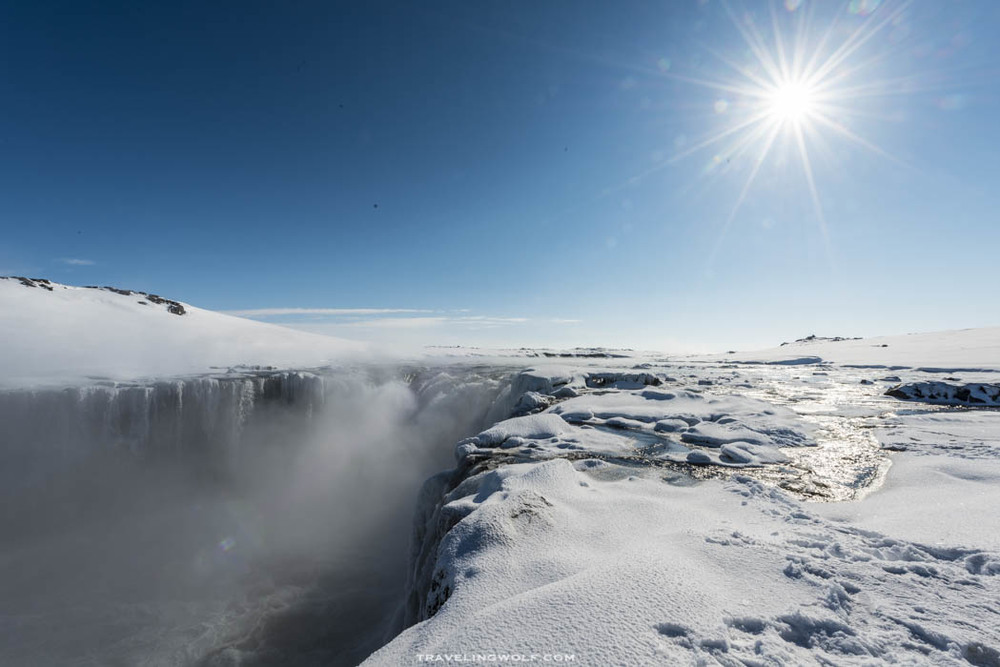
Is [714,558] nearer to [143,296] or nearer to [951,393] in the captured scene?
[951,393]

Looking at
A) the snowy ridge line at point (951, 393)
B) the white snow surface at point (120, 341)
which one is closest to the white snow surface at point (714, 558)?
the snowy ridge line at point (951, 393)

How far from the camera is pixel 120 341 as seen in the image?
22.5 metres

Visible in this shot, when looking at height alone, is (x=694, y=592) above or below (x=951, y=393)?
below

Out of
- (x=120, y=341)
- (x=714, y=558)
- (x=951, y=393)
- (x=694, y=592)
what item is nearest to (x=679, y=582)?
(x=694, y=592)

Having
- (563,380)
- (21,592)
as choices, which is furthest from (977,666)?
(21,592)

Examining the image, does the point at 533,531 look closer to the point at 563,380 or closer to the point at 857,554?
the point at 857,554

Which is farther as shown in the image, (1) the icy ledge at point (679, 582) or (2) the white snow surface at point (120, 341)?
(2) the white snow surface at point (120, 341)

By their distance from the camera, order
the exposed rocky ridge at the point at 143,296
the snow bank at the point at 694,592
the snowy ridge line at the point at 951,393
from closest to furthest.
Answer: the snow bank at the point at 694,592 → the snowy ridge line at the point at 951,393 → the exposed rocky ridge at the point at 143,296

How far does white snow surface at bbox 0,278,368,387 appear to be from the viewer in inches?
683

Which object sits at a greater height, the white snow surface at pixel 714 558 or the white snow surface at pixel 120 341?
the white snow surface at pixel 120 341

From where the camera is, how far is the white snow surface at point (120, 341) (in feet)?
56.9

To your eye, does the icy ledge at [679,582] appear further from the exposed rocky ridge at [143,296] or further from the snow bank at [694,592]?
the exposed rocky ridge at [143,296]

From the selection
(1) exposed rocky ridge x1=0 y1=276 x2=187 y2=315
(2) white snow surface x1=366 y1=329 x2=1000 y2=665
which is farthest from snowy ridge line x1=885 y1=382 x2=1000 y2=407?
(1) exposed rocky ridge x1=0 y1=276 x2=187 y2=315

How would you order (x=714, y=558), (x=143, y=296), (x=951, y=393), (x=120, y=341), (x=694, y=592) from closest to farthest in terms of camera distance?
(x=694, y=592)
(x=714, y=558)
(x=951, y=393)
(x=120, y=341)
(x=143, y=296)
